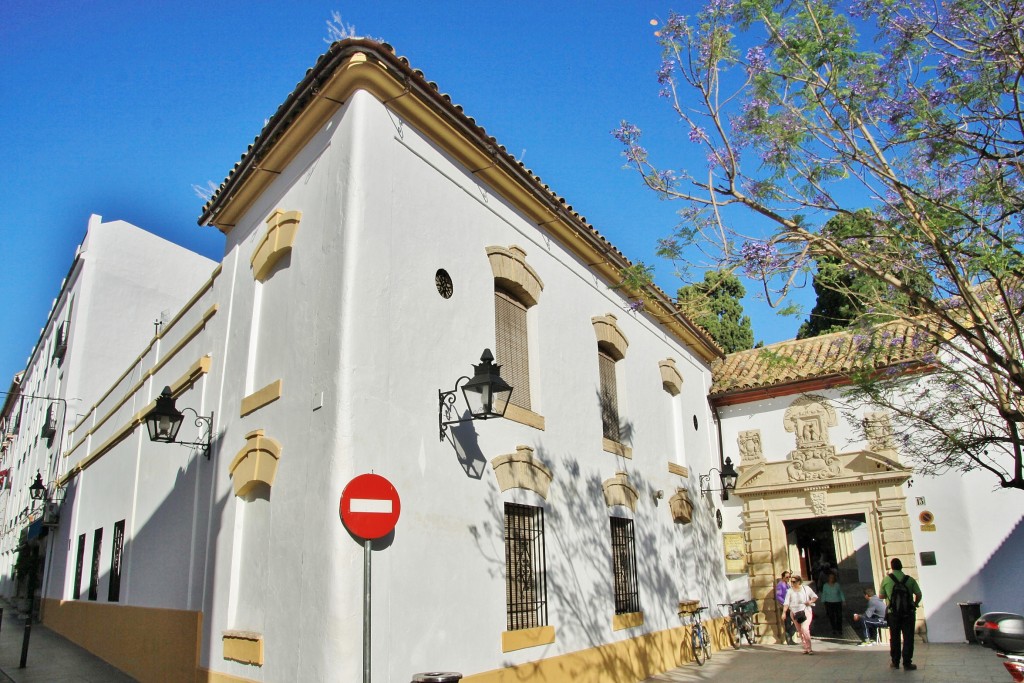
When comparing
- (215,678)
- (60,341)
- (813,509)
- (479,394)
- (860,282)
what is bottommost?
(215,678)

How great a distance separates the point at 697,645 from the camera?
12.1m

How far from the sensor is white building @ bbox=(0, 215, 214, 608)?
18.8m

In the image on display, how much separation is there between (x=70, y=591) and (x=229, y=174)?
35.9 feet

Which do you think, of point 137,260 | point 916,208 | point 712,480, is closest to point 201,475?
point 916,208

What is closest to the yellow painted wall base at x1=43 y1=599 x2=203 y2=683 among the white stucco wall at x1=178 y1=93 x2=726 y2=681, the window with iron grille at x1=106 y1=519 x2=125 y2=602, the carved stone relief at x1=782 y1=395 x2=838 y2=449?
the window with iron grille at x1=106 y1=519 x2=125 y2=602

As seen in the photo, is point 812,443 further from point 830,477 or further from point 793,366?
point 793,366

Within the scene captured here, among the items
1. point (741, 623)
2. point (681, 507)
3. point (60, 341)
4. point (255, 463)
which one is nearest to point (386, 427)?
point (255, 463)

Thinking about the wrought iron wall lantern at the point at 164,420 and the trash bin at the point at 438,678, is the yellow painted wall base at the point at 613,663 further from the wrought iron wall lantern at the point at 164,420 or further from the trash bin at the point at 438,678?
the wrought iron wall lantern at the point at 164,420

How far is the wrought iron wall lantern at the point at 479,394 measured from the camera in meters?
6.88

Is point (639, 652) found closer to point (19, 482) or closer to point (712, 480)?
point (712, 480)

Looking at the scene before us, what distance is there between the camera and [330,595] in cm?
584

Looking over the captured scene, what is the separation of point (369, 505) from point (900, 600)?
835 cm

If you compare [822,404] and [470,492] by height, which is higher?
[822,404]

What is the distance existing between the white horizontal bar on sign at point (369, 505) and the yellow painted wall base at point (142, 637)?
142 inches
